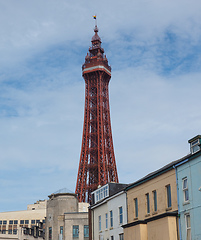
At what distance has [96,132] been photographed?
102625 mm

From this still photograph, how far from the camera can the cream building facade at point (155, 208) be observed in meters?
28.8

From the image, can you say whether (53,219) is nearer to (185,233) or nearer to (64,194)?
(64,194)

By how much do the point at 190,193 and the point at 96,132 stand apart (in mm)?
74795

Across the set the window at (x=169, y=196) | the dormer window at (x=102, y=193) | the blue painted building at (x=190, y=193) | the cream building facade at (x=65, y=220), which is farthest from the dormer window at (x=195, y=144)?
the cream building facade at (x=65, y=220)

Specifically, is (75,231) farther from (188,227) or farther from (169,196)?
(188,227)

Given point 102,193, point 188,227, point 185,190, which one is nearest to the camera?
point 188,227

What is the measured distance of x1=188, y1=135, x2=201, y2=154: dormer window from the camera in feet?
92.7

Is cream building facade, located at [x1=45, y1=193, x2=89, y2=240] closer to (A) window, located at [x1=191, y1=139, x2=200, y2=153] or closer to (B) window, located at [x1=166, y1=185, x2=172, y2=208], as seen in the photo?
(B) window, located at [x1=166, y1=185, x2=172, y2=208]

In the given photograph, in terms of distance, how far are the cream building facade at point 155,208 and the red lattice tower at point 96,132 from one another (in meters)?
59.7

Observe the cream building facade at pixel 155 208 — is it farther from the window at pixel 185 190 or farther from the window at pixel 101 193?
the window at pixel 101 193

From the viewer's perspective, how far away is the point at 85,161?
10038cm

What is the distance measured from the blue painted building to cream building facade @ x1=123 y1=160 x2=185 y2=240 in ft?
1.92

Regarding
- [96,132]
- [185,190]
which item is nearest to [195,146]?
[185,190]

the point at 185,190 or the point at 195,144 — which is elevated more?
the point at 195,144
